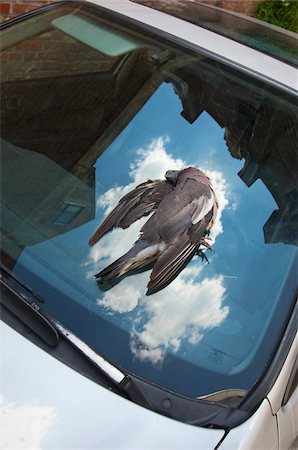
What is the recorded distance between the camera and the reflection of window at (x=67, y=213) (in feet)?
6.12

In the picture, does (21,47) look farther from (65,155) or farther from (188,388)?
(188,388)

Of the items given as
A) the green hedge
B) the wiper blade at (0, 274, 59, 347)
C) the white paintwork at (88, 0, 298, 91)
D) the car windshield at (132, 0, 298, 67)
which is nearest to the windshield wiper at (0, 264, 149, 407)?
the wiper blade at (0, 274, 59, 347)

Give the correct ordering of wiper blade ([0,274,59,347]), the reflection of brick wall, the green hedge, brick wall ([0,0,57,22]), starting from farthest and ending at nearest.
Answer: the green hedge < brick wall ([0,0,57,22]) < the reflection of brick wall < wiper blade ([0,274,59,347])

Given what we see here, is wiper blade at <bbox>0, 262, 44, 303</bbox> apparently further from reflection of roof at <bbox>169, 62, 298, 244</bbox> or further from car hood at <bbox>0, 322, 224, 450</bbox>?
A: reflection of roof at <bbox>169, 62, 298, 244</bbox>

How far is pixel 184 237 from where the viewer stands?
1.76m

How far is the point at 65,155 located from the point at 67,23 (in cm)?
73

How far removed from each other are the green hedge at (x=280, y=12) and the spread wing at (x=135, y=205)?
3.72m

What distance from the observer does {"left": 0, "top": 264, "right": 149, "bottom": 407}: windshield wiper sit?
151cm

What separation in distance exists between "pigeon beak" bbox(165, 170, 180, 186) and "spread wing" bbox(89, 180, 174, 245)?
1 centimetres

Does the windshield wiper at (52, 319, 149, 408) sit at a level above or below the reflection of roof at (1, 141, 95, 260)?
below

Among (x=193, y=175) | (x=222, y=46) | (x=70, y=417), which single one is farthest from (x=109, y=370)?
(x=222, y=46)

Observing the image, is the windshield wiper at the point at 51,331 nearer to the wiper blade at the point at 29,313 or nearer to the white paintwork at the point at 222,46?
the wiper blade at the point at 29,313

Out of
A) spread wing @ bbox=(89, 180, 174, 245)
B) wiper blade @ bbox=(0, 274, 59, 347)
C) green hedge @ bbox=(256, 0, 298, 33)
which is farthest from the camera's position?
green hedge @ bbox=(256, 0, 298, 33)

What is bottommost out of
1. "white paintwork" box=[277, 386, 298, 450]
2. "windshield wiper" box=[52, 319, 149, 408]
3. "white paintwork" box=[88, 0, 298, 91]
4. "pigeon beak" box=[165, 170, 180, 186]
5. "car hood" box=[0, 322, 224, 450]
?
"car hood" box=[0, 322, 224, 450]
